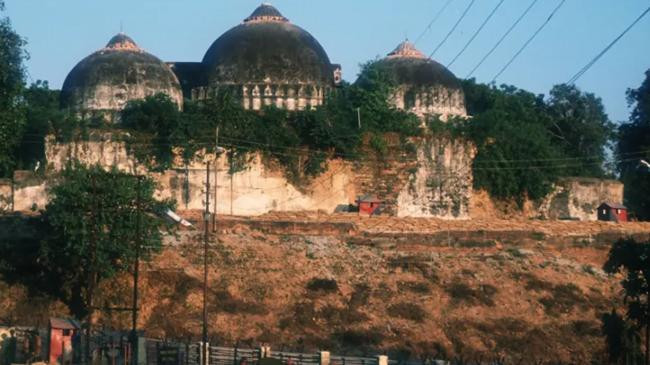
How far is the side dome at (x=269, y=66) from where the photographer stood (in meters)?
50.7

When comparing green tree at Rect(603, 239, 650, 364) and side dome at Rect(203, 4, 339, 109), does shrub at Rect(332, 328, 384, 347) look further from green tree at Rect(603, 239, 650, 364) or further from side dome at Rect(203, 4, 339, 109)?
side dome at Rect(203, 4, 339, 109)

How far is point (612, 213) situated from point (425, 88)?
22.9ft

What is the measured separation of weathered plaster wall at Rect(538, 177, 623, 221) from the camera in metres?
52.8

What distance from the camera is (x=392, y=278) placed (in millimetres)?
42750

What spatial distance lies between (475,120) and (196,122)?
30.0ft

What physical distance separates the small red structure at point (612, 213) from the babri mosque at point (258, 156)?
2.78ft

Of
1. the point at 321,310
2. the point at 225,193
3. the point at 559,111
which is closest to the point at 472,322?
the point at 321,310

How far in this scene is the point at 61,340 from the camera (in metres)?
34.1

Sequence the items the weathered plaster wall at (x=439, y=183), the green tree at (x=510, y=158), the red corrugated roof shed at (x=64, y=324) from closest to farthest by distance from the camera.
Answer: the red corrugated roof shed at (x=64, y=324) < the weathered plaster wall at (x=439, y=183) < the green tree at (x=510, y=158)

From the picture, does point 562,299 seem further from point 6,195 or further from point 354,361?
point 6,195

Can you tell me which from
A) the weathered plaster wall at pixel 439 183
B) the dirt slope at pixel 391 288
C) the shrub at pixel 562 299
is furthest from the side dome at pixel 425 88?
the shrub at pixel 562 299

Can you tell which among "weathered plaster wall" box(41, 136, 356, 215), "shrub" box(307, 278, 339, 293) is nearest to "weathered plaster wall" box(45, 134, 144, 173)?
"weathered plaster wall" box(41, 136, 356, 215)

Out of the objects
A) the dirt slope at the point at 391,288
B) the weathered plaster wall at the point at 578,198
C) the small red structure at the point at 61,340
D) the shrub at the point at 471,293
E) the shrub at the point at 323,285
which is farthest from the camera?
the weathered plaster wall at the point at 578,198

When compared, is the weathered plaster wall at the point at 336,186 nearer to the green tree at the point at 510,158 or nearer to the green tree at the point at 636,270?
the green tree at the point at 510,158
